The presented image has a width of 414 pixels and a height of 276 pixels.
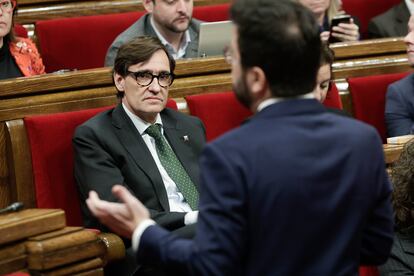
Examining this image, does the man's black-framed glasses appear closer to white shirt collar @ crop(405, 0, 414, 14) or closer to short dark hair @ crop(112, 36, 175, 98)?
short dark hair @ crop(112, 36, 175, 98)

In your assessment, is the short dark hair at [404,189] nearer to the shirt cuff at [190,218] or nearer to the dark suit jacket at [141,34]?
the shirt cuff at [190,218]

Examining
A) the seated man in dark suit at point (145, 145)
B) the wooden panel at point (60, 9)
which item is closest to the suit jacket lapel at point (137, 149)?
the seated man in dark suit at point (145, 145)

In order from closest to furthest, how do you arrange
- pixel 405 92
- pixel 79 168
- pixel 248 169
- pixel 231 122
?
pixel 248 169 < pixel 79 168 < pixel 231 122 < pixel 405 92

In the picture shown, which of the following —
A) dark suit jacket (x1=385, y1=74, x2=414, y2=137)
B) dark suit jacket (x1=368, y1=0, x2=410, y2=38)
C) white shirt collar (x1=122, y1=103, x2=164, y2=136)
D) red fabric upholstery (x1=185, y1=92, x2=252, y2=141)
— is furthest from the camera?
dark suit jacket (x1=368, y1=0, x2=410, y2=38)

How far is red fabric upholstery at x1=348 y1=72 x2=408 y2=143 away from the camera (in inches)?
56.2

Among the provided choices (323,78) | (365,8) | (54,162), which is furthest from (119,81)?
(365,8)

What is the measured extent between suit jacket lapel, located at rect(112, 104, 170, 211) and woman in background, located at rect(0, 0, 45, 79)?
35 centimetres

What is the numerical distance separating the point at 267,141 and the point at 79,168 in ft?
1.86

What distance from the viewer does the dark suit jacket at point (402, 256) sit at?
959 millimetres

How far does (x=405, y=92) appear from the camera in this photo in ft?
4.67

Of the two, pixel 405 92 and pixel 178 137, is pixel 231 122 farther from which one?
pixel 405 92

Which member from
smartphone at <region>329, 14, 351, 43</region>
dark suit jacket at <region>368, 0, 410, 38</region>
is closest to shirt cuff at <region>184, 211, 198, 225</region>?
smartphone at <region>329, 14, 351, 43</region>

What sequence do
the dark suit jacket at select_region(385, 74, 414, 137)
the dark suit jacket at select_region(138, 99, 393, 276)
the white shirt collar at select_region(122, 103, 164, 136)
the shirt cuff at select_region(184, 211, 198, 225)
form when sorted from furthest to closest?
the dark suit jacket at select_region(385, 74, 414, 137), the white shirt collar at select_region(122, 103, 164, 136), the shirt cuff at select_region(184, 211, 198, 225), the dark suit jacket at select_region(138, 99, 393, 276)

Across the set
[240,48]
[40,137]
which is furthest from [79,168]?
[240,48]
